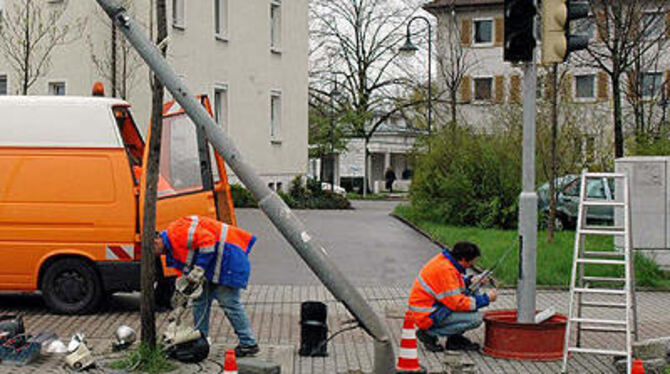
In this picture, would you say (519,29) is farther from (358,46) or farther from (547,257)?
(358,46)

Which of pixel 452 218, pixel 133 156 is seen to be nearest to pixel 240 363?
pixel 133 156

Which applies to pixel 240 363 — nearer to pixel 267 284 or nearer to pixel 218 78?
pixel 267 284

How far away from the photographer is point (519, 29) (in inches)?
412

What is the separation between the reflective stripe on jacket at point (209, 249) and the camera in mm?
10070

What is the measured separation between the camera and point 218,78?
107 feet

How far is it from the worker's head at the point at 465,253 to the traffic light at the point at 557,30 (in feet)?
6.56

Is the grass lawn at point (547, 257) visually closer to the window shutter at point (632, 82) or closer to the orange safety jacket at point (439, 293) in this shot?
the orange safety jacket at point (439, 293)

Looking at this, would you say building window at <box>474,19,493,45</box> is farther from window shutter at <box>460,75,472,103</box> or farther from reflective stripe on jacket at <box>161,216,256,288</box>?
reflective stripe on jacket at <box>161,216,256,288</box>

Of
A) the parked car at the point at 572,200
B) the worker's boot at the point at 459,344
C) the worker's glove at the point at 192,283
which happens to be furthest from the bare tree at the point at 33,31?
the worker's boot at the point at 459,344

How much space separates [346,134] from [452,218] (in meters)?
35.3

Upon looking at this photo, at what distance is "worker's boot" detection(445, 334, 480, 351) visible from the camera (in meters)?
10.9

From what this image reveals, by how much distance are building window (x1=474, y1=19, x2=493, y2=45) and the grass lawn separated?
3482 centimetres

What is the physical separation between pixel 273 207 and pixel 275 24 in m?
29.0

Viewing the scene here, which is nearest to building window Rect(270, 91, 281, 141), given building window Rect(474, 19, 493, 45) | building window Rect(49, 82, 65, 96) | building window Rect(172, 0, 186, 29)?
building window Rect(172, 0, 186, 29)
